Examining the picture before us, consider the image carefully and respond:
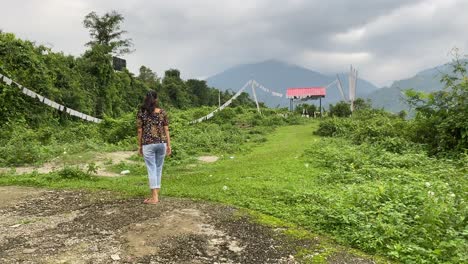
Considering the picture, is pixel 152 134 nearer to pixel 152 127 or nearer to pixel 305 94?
pixel 152 127

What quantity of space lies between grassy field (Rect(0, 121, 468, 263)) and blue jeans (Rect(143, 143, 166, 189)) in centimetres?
62

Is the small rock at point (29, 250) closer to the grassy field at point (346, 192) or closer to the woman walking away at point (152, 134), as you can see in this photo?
the woman walking away at point (152, 134)

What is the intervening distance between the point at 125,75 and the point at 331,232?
98.6 ft

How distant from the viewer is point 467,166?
8922 millimetres

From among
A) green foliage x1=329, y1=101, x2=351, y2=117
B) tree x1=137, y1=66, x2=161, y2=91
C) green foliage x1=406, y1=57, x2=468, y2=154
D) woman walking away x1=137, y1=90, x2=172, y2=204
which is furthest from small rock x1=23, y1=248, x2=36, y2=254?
tree x1=137, y1=66, x2=161, y2=91

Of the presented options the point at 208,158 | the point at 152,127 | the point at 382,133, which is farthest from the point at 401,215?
the point at 382,133

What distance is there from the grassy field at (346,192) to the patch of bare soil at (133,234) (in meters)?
0.60

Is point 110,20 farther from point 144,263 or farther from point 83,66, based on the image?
point 144,263

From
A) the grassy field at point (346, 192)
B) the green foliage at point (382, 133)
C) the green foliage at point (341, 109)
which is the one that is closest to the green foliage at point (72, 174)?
the grassy field at point (346, 192)

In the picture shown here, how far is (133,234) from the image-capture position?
15.9ft

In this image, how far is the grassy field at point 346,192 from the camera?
4742 millimetres

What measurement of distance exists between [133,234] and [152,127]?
6.62 ft

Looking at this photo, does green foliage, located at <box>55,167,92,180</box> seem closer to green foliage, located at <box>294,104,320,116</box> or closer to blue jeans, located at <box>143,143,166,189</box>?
blue jeans, located at <box>143,143,166,189</box>


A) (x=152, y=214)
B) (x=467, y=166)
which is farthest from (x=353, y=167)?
(x=152, y=214)
